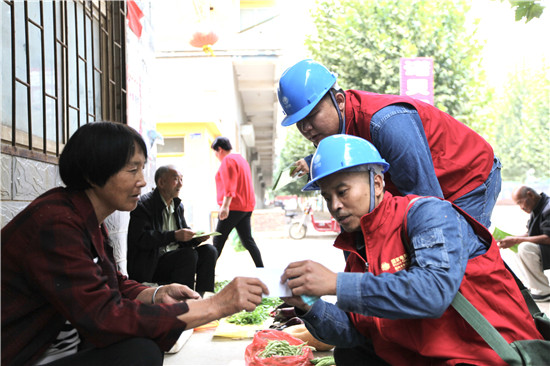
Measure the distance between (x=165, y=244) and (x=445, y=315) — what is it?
3.13 meters

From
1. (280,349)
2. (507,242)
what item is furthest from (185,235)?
(507,242)

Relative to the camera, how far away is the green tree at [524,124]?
128 ft

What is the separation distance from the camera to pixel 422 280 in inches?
63.2

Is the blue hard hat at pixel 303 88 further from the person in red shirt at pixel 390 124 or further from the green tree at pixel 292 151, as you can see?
the green tree at pixel 292 151

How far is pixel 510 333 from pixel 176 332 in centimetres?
117

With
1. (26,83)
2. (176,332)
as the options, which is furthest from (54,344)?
(26,83)

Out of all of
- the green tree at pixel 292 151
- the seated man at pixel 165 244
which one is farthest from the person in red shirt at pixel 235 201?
the green tree at pixel 292 151

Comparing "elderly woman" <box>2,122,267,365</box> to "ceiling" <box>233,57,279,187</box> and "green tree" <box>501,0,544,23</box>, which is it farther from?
"ceiling" <box>233,57,279,187</box>

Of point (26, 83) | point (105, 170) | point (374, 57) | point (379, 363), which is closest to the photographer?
point (105, 170)

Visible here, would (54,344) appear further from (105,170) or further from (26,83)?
(26,83)

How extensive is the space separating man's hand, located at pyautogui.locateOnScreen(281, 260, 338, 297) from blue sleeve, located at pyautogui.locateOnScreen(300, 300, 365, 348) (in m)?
0.32

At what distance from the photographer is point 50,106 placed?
3568 mm

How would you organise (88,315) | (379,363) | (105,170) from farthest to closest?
(379,363) < (105,170) < (88,315)

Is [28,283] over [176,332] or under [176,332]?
over
